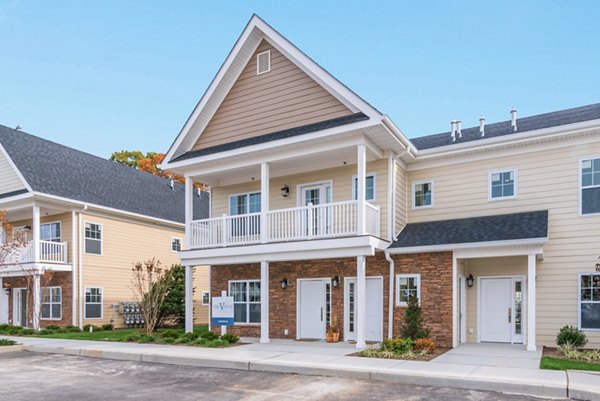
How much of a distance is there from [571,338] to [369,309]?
571 cm

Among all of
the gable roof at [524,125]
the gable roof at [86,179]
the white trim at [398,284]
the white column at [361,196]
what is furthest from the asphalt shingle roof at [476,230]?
the gable roof at [86,179]

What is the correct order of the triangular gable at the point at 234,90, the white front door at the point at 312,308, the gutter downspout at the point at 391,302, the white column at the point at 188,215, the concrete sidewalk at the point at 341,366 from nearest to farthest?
the concrete sidewalk at the point at 341,366 < the gutter downspout at the point at 391,302 < the triangular gable at the point at 234,90 < the white front door at the point at 312,308 < the white column at the point at 188,215

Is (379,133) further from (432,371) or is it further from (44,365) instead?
(44,365)

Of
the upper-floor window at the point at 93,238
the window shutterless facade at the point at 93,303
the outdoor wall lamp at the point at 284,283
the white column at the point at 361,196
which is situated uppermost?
the white column at the point at 361,196

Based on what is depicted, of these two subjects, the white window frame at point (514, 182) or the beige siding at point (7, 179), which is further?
the beige siding at point (7, 179)

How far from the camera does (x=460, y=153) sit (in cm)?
1608

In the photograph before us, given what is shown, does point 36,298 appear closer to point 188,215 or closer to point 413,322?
point 188,215

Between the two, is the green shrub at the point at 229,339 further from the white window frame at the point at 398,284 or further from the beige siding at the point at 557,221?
the beige siding at the point at 557,221

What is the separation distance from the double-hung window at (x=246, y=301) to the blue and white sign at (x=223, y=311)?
2193 millimetres

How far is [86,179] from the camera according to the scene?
25.4 meters

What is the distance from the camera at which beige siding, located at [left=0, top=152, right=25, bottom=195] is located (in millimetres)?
22938

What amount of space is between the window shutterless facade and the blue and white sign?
1010 centimetres

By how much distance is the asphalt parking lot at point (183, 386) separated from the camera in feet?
28.9

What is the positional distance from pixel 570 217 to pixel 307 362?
8.72 m
